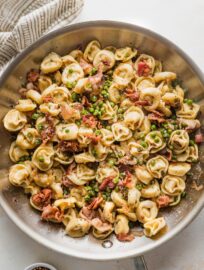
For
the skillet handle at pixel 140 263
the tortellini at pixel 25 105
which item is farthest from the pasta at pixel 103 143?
the skillet handle at pixel 140 263

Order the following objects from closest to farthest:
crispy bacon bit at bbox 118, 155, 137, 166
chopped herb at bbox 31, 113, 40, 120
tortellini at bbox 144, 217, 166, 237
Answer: tortellini at bbox 144, 217, 166, 237 < crispy bacon bit at bbox 118, 155, 137, 166 < chopped herb at bbox 31, 113, 40, 120

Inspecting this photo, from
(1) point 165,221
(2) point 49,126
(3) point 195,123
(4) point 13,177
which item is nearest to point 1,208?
(4) point 13,177

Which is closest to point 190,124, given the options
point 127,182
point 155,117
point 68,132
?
point 155,117

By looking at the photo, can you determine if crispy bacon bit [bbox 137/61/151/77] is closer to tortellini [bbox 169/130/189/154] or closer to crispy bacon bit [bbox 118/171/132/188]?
tortellini [bbox 169/130/189/154]

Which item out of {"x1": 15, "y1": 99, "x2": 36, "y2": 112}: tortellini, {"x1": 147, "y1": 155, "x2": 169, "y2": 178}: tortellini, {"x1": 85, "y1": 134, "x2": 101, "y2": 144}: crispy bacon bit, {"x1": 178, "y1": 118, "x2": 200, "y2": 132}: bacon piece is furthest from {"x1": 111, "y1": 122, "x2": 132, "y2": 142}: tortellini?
{"x1": 15, "y1": 99, "x2": 36, "y2": 112}: tortellini

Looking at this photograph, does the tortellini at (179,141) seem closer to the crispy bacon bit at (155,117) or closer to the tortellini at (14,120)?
the crispy bacon bit at (155,117)

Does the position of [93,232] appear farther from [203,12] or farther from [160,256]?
[203,12]
